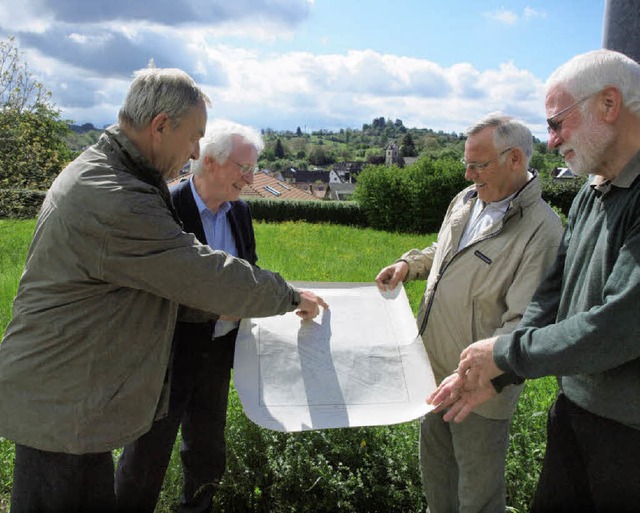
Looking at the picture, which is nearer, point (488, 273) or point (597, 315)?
point (597, 315)

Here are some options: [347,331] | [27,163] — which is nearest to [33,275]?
[347,331]

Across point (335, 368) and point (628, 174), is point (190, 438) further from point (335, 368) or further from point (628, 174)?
point (628, 174)

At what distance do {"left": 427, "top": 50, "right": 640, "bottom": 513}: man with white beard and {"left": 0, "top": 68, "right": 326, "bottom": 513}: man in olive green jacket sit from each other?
1.05m

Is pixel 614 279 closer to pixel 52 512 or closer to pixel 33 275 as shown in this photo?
pixel 33 275

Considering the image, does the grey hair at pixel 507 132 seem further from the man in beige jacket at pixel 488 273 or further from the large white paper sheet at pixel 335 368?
the large white paper sheet at pixel 335 368

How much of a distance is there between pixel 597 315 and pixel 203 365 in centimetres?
188

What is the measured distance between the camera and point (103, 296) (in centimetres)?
185

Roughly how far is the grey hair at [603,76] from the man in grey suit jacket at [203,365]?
1.53 m

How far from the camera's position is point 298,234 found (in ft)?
58.1

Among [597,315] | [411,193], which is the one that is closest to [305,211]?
[411,193]

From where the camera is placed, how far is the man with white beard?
63.6 inches

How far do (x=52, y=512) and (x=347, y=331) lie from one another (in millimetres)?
1304

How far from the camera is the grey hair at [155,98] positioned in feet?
6.30

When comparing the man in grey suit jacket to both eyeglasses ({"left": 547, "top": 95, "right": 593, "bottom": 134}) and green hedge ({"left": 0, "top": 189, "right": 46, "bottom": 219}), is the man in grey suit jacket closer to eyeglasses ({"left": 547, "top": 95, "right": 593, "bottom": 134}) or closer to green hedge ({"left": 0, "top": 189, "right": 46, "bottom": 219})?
eyeglasses ({"left": 547, "top": 95, "right": 593, "bottom": 134})
